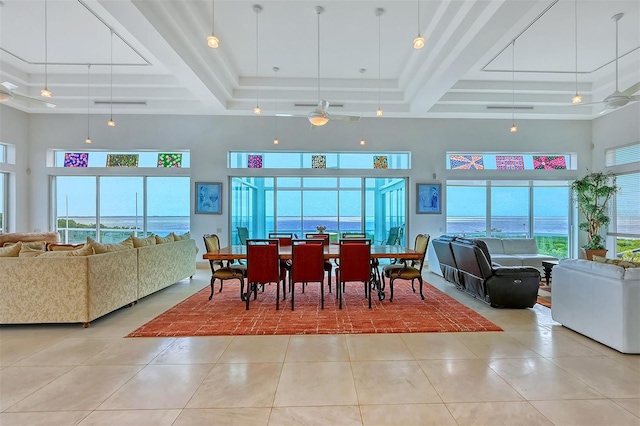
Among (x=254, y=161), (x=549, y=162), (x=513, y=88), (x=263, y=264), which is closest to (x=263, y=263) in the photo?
(x=263, y=264)

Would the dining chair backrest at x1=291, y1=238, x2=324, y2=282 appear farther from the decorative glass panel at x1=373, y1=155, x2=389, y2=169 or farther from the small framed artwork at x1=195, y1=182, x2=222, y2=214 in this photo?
the decorative glass panel at x1=373, y1=155, x2=389, y2=169

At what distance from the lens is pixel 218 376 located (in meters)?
2.52

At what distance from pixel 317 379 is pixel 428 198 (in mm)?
6300

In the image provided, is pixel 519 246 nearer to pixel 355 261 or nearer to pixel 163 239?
pixel 355 261

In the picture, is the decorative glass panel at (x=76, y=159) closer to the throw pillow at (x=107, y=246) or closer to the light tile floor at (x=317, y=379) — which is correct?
the throw pillow at (x=107, y=246)

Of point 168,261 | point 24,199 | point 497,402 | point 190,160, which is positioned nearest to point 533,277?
point 497,402

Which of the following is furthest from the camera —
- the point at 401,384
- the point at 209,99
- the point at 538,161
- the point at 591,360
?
the point at 538,161

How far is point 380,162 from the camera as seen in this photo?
793 cm

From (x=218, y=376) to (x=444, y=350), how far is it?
2.11 m

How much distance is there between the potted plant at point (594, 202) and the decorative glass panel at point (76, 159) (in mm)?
12137

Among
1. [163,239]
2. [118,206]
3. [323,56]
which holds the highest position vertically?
[323,56]

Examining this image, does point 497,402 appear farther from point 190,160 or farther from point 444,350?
point 190,160

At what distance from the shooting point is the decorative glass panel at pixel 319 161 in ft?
25.6

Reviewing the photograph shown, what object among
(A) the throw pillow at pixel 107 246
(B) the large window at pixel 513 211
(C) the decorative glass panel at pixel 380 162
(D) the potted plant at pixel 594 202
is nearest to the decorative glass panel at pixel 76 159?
(A) the throw pillow at pixel 107 246
